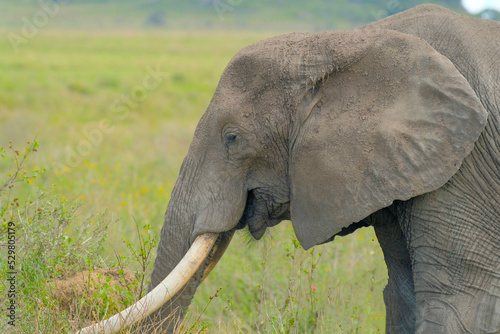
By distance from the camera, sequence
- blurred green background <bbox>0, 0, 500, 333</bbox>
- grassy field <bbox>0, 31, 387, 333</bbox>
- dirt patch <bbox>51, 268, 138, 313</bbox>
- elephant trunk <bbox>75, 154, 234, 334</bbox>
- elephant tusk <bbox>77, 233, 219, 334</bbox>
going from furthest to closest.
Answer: blurred green background <bbox>0, 0, 500, 333</bbox> → grassy field <bbox>0, 31, 387, 333</bbox> → dirt patch <bbox>51, 268, 138, 313</bbox> → elephant trunk <bbox>75, 154, 234, 334</bbox> → elephant tusk <bbox>77, 233, 219, 334</bbox>

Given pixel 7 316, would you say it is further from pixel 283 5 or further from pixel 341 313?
pixel 283 5

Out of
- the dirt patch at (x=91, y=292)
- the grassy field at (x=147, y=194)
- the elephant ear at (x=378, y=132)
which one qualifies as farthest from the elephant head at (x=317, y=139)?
the dirt patch at (x=91, y=292)

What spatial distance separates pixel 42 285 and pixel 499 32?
2760mm

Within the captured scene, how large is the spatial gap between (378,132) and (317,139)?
0.28 meters

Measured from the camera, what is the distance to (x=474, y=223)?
3.05 meters

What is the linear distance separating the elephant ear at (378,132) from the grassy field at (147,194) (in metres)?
0.63

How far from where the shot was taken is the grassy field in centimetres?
442

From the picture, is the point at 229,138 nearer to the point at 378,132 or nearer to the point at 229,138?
the point at 229,138

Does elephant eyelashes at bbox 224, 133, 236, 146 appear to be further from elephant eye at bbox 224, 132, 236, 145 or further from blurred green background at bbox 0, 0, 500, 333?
blurred green background at bbox 0, 0, 500, 333

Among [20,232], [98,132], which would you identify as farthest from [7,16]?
[20,232]

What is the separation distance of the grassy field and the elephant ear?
628 millimetres

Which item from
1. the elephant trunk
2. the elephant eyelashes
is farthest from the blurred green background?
the elephant eyelashes

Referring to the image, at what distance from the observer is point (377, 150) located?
3084 millimetres

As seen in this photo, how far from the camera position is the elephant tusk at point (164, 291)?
3.13 metres
